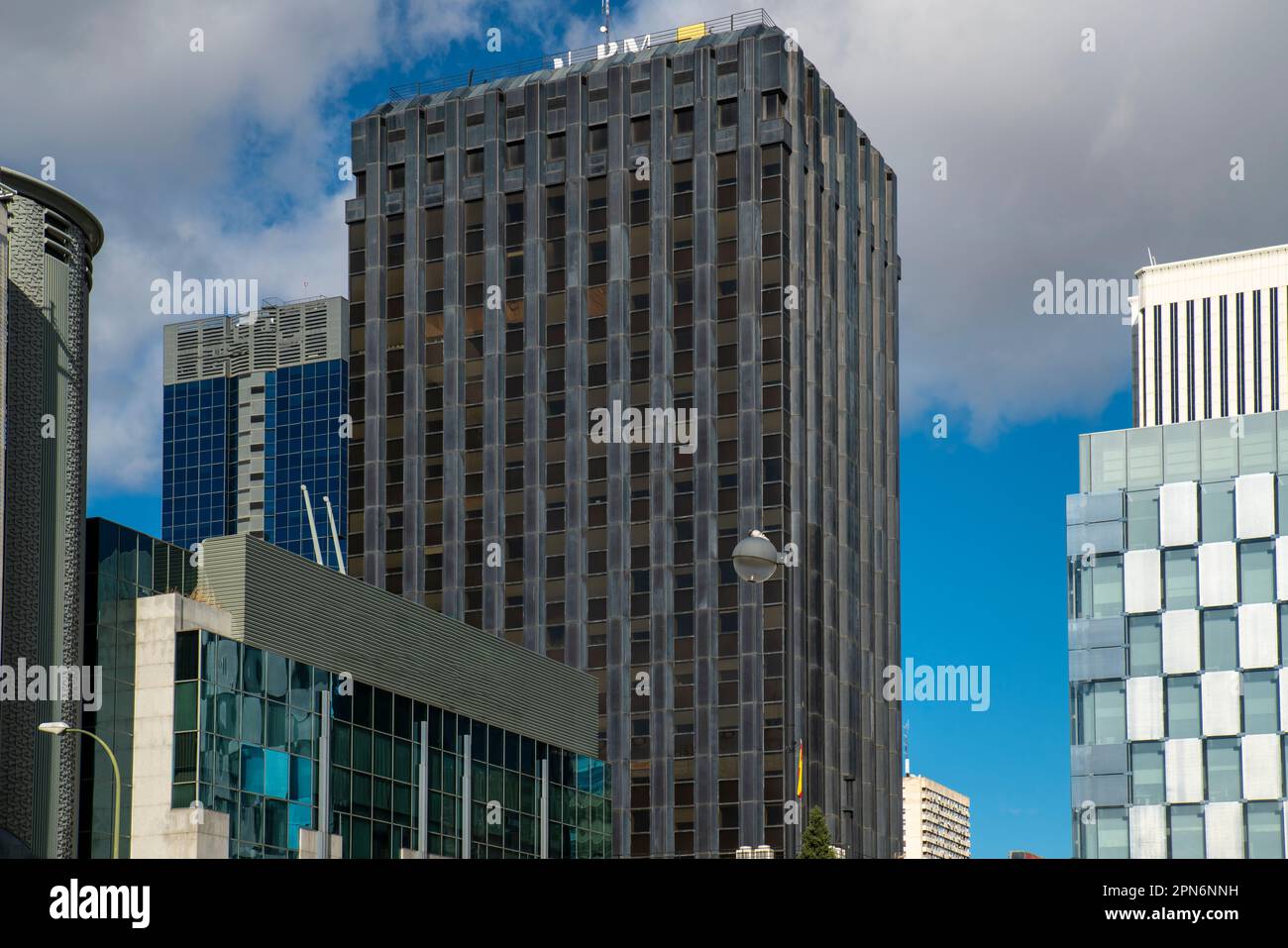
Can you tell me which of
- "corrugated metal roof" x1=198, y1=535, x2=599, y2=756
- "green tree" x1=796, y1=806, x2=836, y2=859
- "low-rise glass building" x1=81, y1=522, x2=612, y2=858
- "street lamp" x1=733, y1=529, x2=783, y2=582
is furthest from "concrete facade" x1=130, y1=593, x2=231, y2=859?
"street lamp" x1=733, y1=529, x2=783, y2=582

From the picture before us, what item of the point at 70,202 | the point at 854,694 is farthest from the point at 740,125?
the point at 70,202

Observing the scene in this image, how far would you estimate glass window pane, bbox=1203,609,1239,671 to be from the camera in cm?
10156

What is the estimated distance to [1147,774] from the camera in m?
102

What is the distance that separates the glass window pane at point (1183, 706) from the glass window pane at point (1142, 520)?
7562 mm

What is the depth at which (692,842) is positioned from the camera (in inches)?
4240

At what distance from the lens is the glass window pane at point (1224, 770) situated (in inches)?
3925

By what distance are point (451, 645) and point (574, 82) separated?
6463 cm

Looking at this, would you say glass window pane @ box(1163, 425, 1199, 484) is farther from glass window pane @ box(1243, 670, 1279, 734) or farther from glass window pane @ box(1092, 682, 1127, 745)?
glass window pane @ box(1092, 682, 1127, 745)

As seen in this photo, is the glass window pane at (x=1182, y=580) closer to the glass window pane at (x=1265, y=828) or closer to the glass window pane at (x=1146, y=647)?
the glass window pane at (x=1146, y=647)

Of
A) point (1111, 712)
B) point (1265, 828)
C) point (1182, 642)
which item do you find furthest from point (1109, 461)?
point (1265, 828)

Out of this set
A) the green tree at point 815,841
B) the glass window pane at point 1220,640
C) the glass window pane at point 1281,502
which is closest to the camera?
the green tree at point 815,841

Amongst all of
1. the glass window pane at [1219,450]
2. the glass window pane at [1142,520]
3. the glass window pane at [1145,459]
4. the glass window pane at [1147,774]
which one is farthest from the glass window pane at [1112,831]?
the glass window pane at [1219,450]

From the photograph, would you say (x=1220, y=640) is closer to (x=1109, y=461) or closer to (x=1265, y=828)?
(x=1265, y=828)

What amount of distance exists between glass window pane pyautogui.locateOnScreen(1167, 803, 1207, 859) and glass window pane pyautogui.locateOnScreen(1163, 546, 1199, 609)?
35.4 feet
